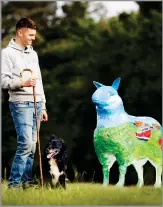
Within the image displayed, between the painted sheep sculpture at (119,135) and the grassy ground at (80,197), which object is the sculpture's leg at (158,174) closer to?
the painted sheep sculpture at (119,135)

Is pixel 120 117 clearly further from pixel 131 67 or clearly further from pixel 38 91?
pixel 131 67

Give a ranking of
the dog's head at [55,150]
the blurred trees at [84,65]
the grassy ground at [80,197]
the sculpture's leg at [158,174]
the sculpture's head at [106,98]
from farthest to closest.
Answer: the blurred trees at [84,65], the sculpture's leg at [158,174], the sculpture's head at [106,98], the dog's head at [55,150], the grassy ground at [80,197]

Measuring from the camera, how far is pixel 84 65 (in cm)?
1588

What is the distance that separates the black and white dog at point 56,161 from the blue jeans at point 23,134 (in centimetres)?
15

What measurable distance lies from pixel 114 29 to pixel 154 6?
129cm

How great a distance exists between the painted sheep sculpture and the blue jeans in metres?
0.55

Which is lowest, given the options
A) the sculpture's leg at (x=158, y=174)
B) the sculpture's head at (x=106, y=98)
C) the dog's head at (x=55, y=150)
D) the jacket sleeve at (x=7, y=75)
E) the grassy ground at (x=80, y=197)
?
the grassy ground at (x=80, y=197)

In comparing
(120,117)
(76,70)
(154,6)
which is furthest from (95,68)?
(120,117)

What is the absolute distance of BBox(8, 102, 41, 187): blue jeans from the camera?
5027 mm

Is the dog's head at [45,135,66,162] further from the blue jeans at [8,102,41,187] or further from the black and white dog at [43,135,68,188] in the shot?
the blue jeans at [8,102,41,187]

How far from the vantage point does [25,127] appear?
Result: 5020 mm

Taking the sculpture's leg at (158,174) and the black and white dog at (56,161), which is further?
the sculpture's leg at (158,174)

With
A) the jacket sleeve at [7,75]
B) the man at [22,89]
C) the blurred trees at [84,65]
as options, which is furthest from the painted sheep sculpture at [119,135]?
the blurred trees at [84,65]

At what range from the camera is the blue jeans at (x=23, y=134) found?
198 inches
